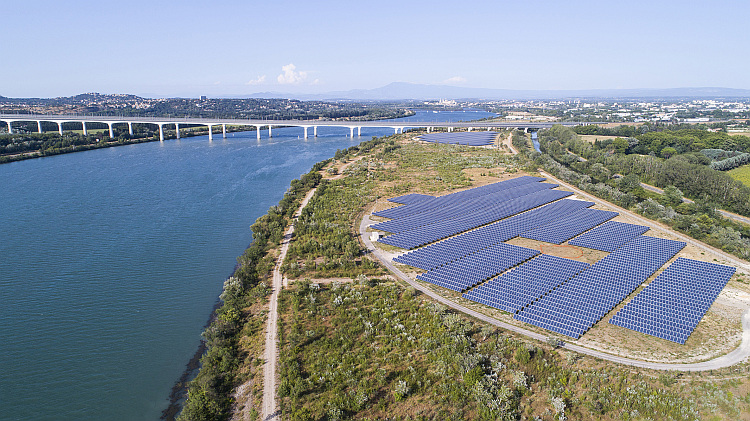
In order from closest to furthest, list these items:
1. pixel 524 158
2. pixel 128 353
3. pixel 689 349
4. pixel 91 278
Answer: pixel 689 349 → pixel 128 353 → pixel 91 278 → pixel 524 158

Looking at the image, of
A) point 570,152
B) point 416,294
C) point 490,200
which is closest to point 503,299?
point 416,294

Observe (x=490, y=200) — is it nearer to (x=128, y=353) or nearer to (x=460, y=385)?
(x=460, y=385)

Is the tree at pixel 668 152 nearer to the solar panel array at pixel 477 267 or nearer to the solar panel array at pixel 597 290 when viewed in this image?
the solar panel array at pixel 597 290

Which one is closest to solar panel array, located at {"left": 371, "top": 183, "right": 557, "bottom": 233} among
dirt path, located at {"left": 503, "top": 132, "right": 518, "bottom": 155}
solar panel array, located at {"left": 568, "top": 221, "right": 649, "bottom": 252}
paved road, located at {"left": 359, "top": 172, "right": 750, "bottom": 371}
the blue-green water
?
paved road, located at {"left": 359, "top": 172, "right": 750, "bottom": 371}

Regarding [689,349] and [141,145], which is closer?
[689,349]

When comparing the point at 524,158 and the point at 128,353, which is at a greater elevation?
the point at 524,158

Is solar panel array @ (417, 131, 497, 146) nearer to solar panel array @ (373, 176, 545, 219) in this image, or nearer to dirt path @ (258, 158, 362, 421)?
solar panel array @ (373, 176, 545, 219)

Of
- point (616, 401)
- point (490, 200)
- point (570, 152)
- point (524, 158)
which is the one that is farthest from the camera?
point (570, 152)
